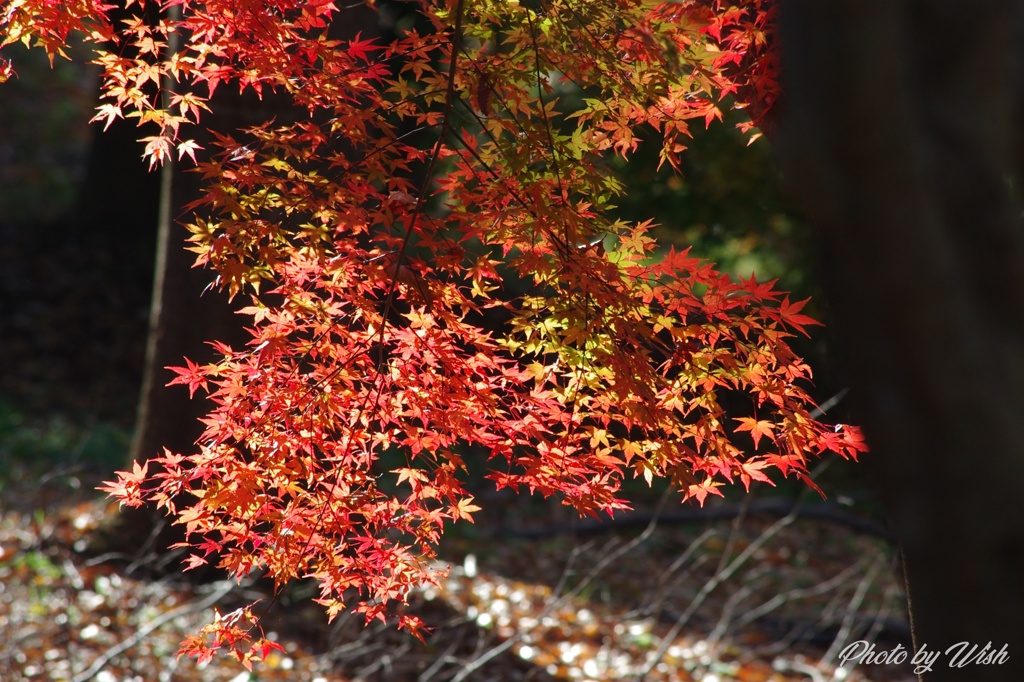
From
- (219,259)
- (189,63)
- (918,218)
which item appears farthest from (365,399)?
(918,218)

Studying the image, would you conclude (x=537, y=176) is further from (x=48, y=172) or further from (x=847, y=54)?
(x=48, y=172)

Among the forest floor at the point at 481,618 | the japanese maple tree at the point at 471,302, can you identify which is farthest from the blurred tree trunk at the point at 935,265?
the forest floor at the point at 481,618

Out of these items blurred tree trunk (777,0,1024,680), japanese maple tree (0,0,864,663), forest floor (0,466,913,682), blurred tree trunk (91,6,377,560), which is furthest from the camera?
blurred tree trunk (91,6,377,560)

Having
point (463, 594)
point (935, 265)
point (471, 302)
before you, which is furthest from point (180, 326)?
point (935, 265)

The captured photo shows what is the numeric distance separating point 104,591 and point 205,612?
0.53 meters

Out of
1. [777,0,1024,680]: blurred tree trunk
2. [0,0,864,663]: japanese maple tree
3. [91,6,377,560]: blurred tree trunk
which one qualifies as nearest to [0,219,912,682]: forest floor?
[91,6,377,560]: blurred tree trunk

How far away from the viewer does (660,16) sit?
242 cm

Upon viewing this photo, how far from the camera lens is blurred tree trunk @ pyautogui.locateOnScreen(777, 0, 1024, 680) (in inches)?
49.1

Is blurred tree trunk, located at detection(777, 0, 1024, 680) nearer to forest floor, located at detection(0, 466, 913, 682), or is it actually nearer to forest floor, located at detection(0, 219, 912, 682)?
forest floor, located at detection(0, 219, 912, 682)

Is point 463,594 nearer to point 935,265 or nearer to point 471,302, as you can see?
point 471,302

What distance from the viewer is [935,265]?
4.08ft

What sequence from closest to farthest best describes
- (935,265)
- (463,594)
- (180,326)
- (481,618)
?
(935,265), (180,326), (481,618), (463,594)

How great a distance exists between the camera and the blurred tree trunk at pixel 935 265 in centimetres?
125

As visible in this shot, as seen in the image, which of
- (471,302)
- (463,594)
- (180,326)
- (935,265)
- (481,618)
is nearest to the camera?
(935,265)
